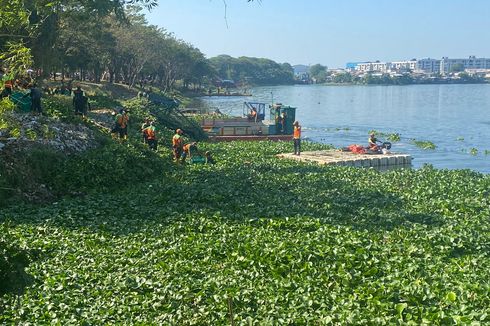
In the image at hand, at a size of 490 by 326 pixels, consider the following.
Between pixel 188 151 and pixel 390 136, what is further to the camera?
pixel 390 136

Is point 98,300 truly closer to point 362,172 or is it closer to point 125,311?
point 125,311

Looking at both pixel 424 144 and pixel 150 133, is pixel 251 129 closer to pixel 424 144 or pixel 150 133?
pixel 150 133

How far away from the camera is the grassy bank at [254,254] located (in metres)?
9.78

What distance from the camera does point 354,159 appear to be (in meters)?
30.2

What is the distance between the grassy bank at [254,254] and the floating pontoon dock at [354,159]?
24.5ft

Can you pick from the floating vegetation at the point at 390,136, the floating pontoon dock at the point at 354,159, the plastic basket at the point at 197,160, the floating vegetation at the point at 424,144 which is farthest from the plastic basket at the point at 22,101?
the floating vegetation at the point at 390,136

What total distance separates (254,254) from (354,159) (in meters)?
18.5

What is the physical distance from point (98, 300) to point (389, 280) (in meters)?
5.53

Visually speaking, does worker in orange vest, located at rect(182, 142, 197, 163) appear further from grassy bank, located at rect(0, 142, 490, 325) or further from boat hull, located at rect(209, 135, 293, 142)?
boat hull, located at rect(209, 135, 293, 142)

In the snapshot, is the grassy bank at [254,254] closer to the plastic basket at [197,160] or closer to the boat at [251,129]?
the plastic basket at [197,160]

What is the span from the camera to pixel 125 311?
992cm

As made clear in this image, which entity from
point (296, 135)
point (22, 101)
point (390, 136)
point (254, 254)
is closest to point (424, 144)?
point (390, 136)

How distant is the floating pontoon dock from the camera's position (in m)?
29.4

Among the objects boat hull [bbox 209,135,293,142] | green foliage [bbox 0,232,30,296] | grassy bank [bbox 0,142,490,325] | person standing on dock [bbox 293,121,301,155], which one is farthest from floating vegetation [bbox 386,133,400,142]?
green foliage [bbox 0,232,30,296]
